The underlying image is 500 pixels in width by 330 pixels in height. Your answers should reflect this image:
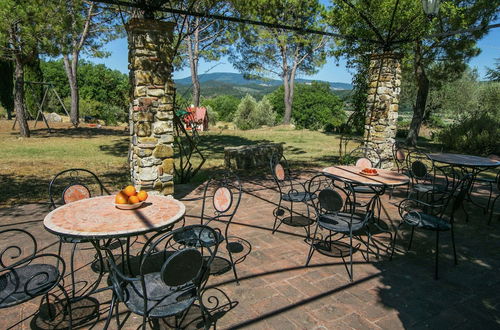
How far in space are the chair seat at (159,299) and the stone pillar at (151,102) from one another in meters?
2.80

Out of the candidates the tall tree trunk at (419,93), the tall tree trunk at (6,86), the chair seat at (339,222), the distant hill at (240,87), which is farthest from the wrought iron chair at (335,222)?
the tall tree trunk at (6,86)

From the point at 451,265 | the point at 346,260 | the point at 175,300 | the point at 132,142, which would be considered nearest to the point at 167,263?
Result: the point at 175,300

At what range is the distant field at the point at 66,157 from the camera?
6.31m

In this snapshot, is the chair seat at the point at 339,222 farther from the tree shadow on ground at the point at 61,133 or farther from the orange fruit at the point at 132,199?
the tree shadow on ground at the point at 61,133

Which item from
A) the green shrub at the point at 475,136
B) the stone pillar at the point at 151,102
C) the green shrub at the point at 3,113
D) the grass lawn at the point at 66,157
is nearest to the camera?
the stone pillar at the point at 151,102

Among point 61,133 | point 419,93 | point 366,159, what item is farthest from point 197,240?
point 61,133

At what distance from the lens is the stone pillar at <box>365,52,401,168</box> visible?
6793 mm

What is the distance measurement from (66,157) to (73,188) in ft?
23.0

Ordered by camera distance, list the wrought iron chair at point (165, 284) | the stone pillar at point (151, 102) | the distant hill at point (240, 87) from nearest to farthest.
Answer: the wrought iron chair at point (165, 284) → the stone pillar at point (151, 102) → the distant hill at point (240, 87)

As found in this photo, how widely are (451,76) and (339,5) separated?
6388 mm

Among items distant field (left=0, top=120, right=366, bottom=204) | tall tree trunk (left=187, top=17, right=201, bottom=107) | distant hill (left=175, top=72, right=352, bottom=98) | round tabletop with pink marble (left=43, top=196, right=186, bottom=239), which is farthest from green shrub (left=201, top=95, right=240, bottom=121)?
round tabletop with pink marble (left=43, top=196, right=186, bottom=239)

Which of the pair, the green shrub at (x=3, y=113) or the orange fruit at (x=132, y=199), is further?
the green shrub at (x=3, y=113)

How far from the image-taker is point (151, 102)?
4.68 m

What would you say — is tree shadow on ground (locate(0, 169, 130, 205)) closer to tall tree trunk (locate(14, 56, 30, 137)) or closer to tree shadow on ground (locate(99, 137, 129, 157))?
tree shadow on ground (locate(99, 137, 129, 157))
